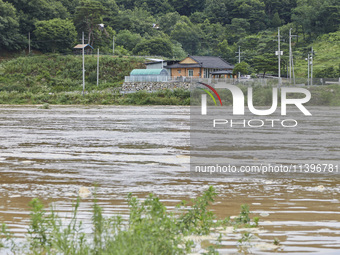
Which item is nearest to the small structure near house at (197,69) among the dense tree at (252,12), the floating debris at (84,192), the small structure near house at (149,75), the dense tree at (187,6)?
the small structure near house at (149,75)

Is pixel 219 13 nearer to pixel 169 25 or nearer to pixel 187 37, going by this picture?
pixel 169 25

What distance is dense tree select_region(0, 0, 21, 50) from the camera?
224 ft

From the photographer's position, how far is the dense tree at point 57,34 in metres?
68.3

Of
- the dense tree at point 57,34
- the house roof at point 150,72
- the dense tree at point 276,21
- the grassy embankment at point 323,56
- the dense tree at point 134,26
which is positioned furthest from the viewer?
the dense tree at point 276,21

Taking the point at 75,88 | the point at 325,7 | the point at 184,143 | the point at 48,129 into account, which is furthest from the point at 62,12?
the point at 184,143

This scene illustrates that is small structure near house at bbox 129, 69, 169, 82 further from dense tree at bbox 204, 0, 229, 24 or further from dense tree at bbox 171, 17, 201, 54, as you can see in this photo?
dense tree at bbox 204, 0, 229, 24

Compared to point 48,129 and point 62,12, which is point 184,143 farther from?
point 62,12

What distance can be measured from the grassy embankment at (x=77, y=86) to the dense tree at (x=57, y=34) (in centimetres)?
420

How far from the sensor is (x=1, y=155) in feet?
37.2

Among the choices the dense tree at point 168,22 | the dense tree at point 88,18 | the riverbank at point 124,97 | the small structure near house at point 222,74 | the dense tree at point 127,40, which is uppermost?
the dense tree at point 168,22

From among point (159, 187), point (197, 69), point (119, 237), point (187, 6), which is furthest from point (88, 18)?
point (119, 237)

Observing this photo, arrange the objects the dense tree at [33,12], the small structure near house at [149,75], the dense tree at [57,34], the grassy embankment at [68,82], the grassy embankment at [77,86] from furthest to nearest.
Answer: the dense tree at [33,12] < the dense tree at [57,34] < the small structure near house at [149,75] < the grassy embankment at [68,82] < the grassy embankment at [77,86]

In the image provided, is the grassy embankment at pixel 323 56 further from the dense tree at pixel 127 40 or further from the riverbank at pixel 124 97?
the dense tree at pixel 127 40

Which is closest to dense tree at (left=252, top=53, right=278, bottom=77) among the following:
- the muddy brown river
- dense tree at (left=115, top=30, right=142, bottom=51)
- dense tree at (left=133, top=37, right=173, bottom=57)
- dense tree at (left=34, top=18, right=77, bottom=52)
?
dense tree at (left=133, top=37, right=173, bottom=57)
